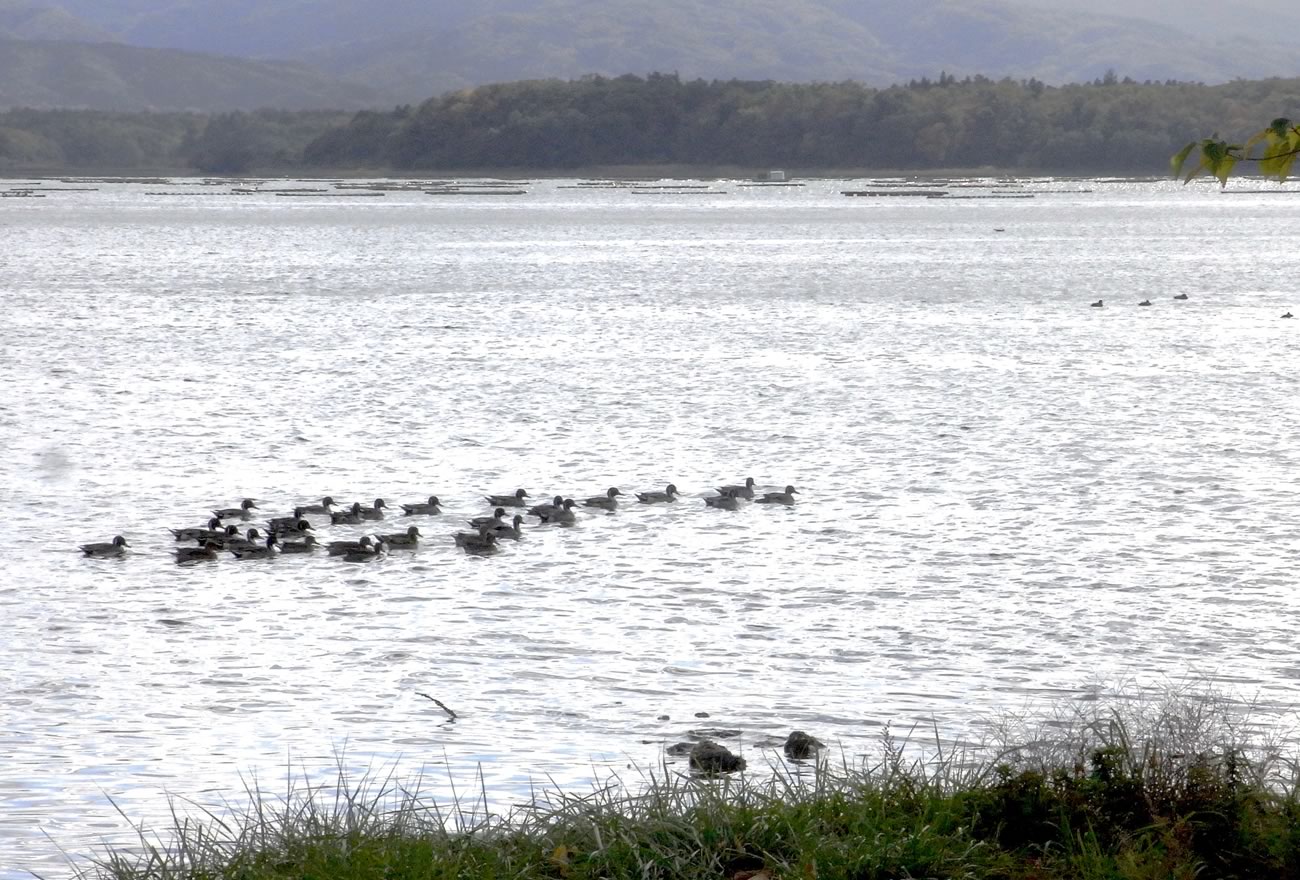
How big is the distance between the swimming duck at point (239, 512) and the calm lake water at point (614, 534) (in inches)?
20.5

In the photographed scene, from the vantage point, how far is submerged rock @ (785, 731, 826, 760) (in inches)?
332

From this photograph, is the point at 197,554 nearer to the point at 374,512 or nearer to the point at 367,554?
the point at 367,554

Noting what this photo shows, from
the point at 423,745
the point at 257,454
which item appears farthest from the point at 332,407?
the point at 423,745

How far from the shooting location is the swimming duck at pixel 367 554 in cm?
1331

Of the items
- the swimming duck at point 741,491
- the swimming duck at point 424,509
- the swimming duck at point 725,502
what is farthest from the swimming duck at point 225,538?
the swimming duck at point 741,491

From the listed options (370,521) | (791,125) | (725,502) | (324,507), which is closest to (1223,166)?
(725,502)

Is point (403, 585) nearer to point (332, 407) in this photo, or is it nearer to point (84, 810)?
point (84, 810)

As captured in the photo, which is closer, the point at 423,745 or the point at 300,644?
the point at 423,745

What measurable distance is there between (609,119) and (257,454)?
15576 cm

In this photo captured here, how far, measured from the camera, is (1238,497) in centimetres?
1525

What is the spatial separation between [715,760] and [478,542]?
5.77m

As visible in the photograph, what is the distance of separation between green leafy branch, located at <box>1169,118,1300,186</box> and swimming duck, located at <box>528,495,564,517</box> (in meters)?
9.91

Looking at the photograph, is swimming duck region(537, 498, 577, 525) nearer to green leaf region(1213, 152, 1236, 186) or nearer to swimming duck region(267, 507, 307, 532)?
swimming duck region(267, 507, 307, 532)

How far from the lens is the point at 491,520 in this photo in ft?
46.4
